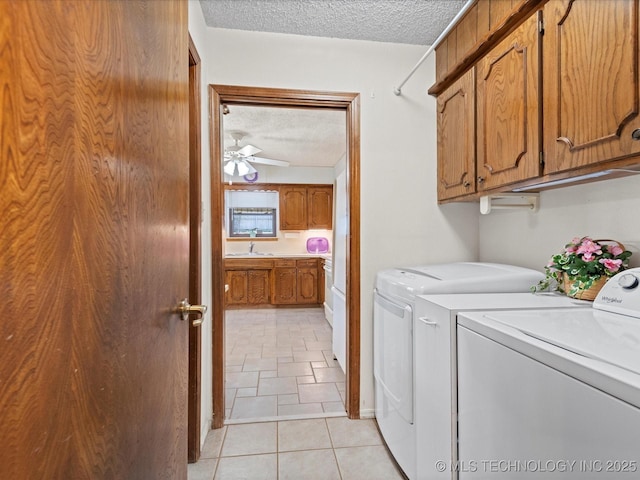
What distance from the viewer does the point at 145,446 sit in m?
0.74

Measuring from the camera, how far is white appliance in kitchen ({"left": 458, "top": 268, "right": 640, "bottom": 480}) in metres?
0.61

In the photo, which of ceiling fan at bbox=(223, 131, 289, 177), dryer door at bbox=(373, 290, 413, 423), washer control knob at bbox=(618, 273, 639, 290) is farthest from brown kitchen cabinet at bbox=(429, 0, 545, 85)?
ceiling fan at bbox=(223, 131, 289, 177)

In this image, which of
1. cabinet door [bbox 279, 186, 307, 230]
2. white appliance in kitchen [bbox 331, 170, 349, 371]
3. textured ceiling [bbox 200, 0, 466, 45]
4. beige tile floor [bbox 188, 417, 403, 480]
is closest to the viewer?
beige tile floor [bbox 188, 417, 403, 480]

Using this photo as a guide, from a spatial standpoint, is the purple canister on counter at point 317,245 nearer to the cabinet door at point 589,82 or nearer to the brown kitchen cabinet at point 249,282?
the brown kitchen cabinet at point 249,282

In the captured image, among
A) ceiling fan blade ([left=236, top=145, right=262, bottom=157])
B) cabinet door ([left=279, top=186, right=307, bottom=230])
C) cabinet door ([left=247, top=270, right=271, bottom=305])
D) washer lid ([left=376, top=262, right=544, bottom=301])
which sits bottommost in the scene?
cabinet door ([left=247, top=270, right=271, bottom=305])

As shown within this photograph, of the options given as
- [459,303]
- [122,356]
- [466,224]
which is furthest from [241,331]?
[122,356]

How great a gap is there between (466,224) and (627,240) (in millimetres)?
943

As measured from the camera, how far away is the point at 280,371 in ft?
9.23

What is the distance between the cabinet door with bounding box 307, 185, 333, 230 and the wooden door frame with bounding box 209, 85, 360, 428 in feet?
11.7

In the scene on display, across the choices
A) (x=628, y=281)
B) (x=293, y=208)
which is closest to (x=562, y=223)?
(x=628, y=281)

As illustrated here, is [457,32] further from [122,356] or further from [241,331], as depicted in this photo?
[241,331]

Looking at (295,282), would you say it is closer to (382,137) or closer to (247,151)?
(247,151)

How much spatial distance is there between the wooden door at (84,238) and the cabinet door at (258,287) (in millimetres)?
4378

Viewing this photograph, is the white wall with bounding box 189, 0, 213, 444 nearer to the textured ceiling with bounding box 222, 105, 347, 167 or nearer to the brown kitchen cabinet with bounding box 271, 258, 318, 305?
the textured ceiling with bounding box 222, 105, 347, 167
